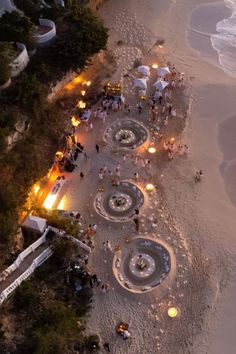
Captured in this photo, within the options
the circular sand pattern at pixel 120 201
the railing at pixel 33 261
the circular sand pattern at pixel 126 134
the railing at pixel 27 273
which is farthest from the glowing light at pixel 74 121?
the railing at pixel 27 273

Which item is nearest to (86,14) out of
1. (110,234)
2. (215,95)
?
(215,95)

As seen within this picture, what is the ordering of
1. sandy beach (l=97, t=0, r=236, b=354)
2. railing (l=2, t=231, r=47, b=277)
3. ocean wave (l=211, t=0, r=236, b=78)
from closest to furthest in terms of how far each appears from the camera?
railing (l=2, t=231, r=47, b=277), sandy beach (l=97, t=0, r=236, b=354), ocean wave (l=211, t=0, r=236, b=78)

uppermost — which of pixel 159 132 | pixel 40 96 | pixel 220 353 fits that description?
pixel 40 96

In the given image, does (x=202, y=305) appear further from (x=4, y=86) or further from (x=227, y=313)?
(x=4, y=86)

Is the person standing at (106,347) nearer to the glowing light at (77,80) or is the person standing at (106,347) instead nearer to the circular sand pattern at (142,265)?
the circular sand pattern at (142,265)

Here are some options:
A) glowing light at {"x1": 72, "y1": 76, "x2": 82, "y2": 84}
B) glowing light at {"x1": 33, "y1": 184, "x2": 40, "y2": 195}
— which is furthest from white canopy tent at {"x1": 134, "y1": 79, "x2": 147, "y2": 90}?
glowing light at {"x1": 33, "y1": 184, "x2": 40, "y2": 195}

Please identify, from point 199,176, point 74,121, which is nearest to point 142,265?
point 199,176

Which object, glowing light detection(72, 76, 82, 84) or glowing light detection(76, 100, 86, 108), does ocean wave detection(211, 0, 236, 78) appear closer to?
glowing light detection(72, 76, 82, 84)

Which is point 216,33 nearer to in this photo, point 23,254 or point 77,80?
point 77,80
